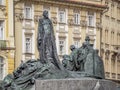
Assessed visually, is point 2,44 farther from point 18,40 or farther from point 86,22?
point 86,22

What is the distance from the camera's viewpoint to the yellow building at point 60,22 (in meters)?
61.6

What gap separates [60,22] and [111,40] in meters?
11.0

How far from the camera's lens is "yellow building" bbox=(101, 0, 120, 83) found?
73250 millimetres

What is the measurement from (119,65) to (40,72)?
165 ft

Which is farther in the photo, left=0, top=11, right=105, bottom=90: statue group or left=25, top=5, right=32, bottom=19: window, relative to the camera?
left=25, top=5, right=32, bottom=19: window

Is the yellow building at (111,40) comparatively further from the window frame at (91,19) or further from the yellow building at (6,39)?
the yellow building at (6,39)

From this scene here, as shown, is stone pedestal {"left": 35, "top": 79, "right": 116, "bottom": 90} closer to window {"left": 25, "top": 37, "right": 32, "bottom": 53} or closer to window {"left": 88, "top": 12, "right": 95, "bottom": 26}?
window {"left": 25, "top": 37, "right": 32, "bottom": 53}

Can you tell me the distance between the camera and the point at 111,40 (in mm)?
75688

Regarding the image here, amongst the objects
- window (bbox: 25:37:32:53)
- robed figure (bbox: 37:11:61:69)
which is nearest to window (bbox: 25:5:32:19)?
window (bbox: 25:37:32:53)

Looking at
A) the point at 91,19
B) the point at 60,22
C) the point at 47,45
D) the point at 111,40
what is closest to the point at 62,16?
the point at 60,22

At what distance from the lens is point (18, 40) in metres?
61.2

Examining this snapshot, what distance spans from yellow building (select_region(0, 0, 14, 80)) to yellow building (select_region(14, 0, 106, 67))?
1.06m

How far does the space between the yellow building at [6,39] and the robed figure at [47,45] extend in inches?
1177

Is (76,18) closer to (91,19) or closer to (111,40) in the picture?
(91,19)
